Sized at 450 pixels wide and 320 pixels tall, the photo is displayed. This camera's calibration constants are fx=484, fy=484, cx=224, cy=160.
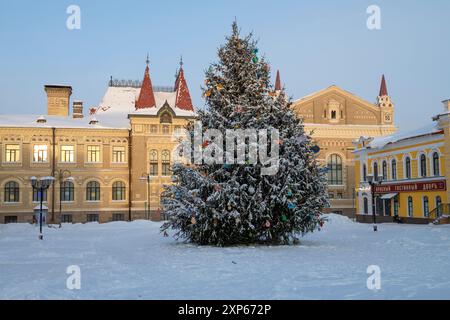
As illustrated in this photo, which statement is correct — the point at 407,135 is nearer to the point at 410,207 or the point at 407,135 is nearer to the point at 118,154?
the point at 410,207

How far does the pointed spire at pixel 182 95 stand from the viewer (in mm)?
48094

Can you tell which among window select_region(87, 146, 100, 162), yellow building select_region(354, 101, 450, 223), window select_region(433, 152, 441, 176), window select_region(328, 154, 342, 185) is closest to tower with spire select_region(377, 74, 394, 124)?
→ window select_region(328, 154, 342, 185)

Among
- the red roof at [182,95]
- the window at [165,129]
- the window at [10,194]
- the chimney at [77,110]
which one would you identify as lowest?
the window at [10,194]

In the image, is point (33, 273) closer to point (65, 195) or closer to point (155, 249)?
point (155, 249)

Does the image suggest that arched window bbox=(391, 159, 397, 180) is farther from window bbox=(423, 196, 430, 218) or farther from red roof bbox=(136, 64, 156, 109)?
red roof bbox=(136, 64, 156, 109)

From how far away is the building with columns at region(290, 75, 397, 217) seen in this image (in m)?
49.8

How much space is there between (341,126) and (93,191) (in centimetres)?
2570

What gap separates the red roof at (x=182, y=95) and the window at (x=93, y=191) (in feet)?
36.3

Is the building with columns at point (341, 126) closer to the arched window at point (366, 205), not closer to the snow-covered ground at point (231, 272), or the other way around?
the arched window at point (366, 205)

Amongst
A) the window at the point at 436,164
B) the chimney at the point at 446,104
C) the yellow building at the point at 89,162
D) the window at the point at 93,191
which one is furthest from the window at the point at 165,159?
the chimney at the point at 446,104

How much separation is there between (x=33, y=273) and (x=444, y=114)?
2666 cm
